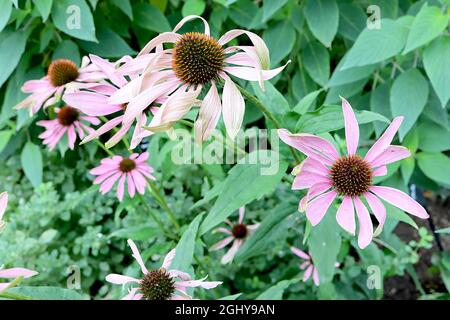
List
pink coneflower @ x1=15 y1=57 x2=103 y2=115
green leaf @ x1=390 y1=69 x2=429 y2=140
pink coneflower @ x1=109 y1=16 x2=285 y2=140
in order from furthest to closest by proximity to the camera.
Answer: green leaf @ x1=390 y1=69 x2=429 y2=140, pink coneflower @ x1=15 y1=57 x2=103 y2=115, pink coneflower @ x1=109 y1=16 x2=285 y2=140

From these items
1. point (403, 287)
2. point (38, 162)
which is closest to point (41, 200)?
point (38, 162)

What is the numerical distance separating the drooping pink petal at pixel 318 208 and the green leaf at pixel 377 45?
0.65m

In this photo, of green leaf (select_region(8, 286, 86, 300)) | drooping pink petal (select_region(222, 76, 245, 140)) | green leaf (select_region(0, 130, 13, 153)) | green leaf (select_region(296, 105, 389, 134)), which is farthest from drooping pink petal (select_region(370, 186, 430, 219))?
green leaf (select_region(0, 130, 13, 153))

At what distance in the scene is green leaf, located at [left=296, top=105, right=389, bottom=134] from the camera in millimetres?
815

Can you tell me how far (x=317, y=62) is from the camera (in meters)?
1.64

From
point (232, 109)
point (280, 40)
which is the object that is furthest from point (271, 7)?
point (232, 109)

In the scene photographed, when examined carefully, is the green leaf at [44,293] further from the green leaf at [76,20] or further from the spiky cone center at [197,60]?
the green leaf at [76,20]

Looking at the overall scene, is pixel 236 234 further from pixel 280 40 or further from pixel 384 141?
pixel 384 141

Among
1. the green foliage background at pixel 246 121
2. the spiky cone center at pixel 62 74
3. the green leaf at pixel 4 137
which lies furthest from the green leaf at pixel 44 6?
the green leaf at pixel 4 137

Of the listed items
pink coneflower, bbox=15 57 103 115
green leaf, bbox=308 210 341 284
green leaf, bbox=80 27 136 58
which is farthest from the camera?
green leaf, bbox=80 27 136 58

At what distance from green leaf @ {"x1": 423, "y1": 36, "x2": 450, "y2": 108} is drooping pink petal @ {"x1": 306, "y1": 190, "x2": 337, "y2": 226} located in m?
0.62

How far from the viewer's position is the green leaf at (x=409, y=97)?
1.38 m

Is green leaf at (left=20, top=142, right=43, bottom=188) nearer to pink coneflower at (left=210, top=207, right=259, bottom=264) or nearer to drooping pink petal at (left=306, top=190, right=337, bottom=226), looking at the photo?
pink coneflower at (left=210, top=207, right=259, bottom=264)
